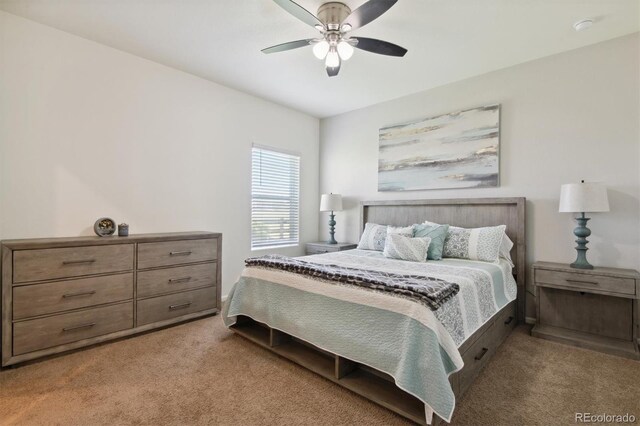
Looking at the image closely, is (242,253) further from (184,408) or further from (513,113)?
(513,113)

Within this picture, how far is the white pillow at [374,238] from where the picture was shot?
12.2 ft

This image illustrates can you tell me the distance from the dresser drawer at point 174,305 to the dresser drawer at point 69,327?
0.12 meters

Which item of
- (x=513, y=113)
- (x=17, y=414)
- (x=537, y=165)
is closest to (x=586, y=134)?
(x=537, y=165)

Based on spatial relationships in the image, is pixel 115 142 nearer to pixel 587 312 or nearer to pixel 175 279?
pixel 175 279

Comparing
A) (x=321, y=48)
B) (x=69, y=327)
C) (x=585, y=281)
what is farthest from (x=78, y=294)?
(x=585, y=281)

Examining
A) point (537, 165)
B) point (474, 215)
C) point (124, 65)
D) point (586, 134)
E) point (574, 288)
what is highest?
point (124, 65)

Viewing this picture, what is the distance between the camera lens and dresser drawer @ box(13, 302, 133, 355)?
2204 millimetres

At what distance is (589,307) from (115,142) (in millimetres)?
4688

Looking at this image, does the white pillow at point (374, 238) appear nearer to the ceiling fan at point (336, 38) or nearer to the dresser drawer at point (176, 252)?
the dresser drawer at point (176, 252)

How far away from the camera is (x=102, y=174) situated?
9.52ft

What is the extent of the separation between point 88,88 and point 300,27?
202 centimetres

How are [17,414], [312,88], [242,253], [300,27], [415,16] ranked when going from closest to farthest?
[17,414], [415,16], [300,27], [312,88], [242,253]

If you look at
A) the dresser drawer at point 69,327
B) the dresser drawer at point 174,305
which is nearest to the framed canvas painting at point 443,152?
the dresser drawer at point 174,305

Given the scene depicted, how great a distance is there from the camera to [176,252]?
302 centimetres
